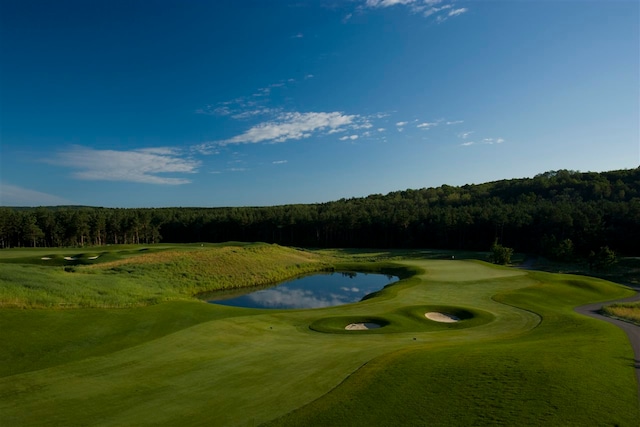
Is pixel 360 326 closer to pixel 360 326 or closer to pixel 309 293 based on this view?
pixel 360 326

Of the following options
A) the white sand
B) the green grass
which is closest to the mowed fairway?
the white sand

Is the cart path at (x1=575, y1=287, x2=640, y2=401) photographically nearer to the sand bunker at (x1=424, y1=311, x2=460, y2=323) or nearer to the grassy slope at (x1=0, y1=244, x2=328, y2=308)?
the sand bunker at (x1=424, y1=311, x2=460, y2=323)

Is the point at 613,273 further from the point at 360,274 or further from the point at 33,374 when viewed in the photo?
the point at 33,374

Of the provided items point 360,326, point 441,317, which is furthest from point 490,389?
point 441,317

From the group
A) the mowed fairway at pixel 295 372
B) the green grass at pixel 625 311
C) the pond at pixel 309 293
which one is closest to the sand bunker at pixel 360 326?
the mowed fairway at pixel 295 372

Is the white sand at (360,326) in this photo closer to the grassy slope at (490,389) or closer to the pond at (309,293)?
the grassy slope at (490,389)

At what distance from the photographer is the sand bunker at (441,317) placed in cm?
2617

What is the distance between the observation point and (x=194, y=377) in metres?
13.1

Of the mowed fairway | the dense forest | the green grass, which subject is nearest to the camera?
the mowed fairway

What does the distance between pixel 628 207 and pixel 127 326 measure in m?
90.2

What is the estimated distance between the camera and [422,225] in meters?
102

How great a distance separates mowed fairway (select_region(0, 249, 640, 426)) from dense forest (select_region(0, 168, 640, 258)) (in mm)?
62103

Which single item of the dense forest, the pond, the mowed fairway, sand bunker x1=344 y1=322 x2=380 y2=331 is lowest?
the pond

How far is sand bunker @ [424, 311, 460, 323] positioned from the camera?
26.2 metres
